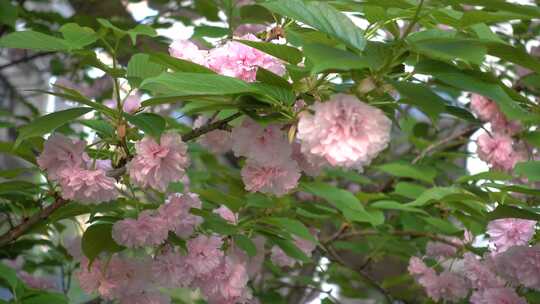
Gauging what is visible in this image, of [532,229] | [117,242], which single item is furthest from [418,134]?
[117,242]

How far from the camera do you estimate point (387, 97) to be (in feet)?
2.87

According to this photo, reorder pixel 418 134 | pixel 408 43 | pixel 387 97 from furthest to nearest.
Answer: pixel 418 134
pixel 387 97
pixel 408 43

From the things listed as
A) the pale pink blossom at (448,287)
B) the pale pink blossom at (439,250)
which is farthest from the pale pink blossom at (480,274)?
the pale pink blossom at (439,250)

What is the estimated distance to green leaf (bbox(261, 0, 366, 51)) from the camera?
29.1 inches

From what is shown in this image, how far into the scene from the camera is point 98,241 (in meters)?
1.08

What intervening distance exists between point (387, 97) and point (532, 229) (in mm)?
482

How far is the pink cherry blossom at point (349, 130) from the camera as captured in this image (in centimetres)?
76

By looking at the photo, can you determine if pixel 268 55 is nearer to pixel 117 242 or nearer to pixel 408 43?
pixel 408 43

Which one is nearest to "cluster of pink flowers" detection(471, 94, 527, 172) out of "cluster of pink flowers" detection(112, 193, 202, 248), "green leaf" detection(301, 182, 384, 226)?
"green leaf" detection(301, 182, 384, 226)

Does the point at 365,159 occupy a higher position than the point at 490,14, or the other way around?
the point at 490,14

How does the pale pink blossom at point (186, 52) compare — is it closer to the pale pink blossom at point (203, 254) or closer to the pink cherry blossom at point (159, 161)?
the pink cherry blossom at point (159, 161)

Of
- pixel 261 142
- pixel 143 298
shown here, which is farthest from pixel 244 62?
pixel 143 298

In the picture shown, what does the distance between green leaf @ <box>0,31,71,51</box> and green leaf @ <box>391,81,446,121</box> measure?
1.31ft

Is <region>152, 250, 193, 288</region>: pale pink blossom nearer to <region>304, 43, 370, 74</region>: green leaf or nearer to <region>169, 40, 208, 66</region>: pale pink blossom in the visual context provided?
<region>169, 40, 208, 66</region>: pale pink blossom
